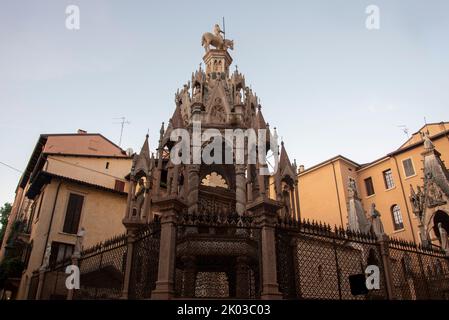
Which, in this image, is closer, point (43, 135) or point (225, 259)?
point (225, 259)

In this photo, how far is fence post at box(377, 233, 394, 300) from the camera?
32.3 ft

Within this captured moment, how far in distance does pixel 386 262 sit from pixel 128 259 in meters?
7.55

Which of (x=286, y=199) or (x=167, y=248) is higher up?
(x=286, y=199)

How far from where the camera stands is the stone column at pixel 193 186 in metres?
11.7

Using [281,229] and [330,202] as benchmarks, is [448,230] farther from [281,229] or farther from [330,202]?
[281,229]

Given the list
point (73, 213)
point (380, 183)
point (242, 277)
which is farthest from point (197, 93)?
point (380, 183)

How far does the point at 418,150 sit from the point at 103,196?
2911 centimetres

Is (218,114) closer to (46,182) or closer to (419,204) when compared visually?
(419,204)

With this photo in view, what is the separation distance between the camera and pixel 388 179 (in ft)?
116

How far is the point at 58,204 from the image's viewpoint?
25391 millimetres

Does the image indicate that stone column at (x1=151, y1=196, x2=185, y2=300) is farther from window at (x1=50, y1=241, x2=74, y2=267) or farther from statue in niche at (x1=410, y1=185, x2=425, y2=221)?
window at (x1=50, y1=241, x2=74, y2=267)

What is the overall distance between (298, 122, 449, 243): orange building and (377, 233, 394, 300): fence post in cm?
2128
